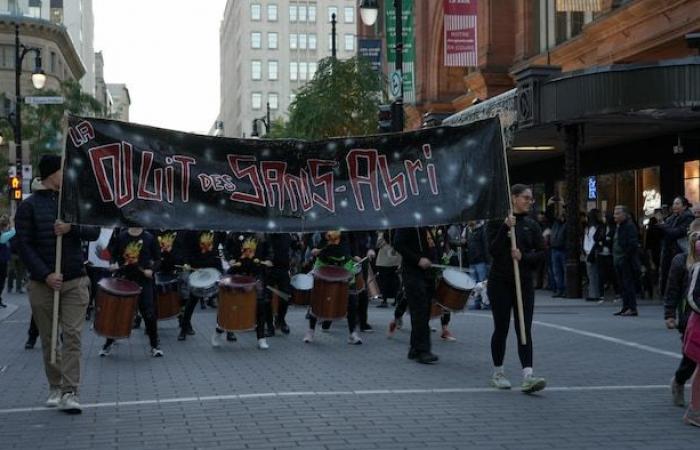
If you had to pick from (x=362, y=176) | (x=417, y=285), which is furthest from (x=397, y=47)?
(x=362, y=176)

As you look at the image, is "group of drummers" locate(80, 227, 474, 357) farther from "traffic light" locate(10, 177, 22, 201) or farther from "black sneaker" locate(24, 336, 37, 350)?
"traffic light" locate(10, 177, 22, 201)

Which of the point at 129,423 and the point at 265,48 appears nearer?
the point at 129,423

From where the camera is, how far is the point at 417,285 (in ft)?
37.4

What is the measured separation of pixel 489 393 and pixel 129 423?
3246 mm

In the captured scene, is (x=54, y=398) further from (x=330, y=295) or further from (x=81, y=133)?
(x=330, y=295)

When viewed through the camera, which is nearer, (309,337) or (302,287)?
(309,337)

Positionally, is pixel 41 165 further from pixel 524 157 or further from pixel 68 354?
pixel 524 157

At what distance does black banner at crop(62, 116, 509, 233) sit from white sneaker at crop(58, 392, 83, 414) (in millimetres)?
1813

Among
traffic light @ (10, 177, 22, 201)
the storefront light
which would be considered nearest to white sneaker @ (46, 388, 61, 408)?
the storefront light

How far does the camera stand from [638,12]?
77.5ft

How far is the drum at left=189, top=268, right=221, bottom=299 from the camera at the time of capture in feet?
45.1

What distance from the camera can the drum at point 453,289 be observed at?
40.1ft

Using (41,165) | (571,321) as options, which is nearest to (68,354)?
(41,165)

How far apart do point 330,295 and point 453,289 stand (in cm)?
184
